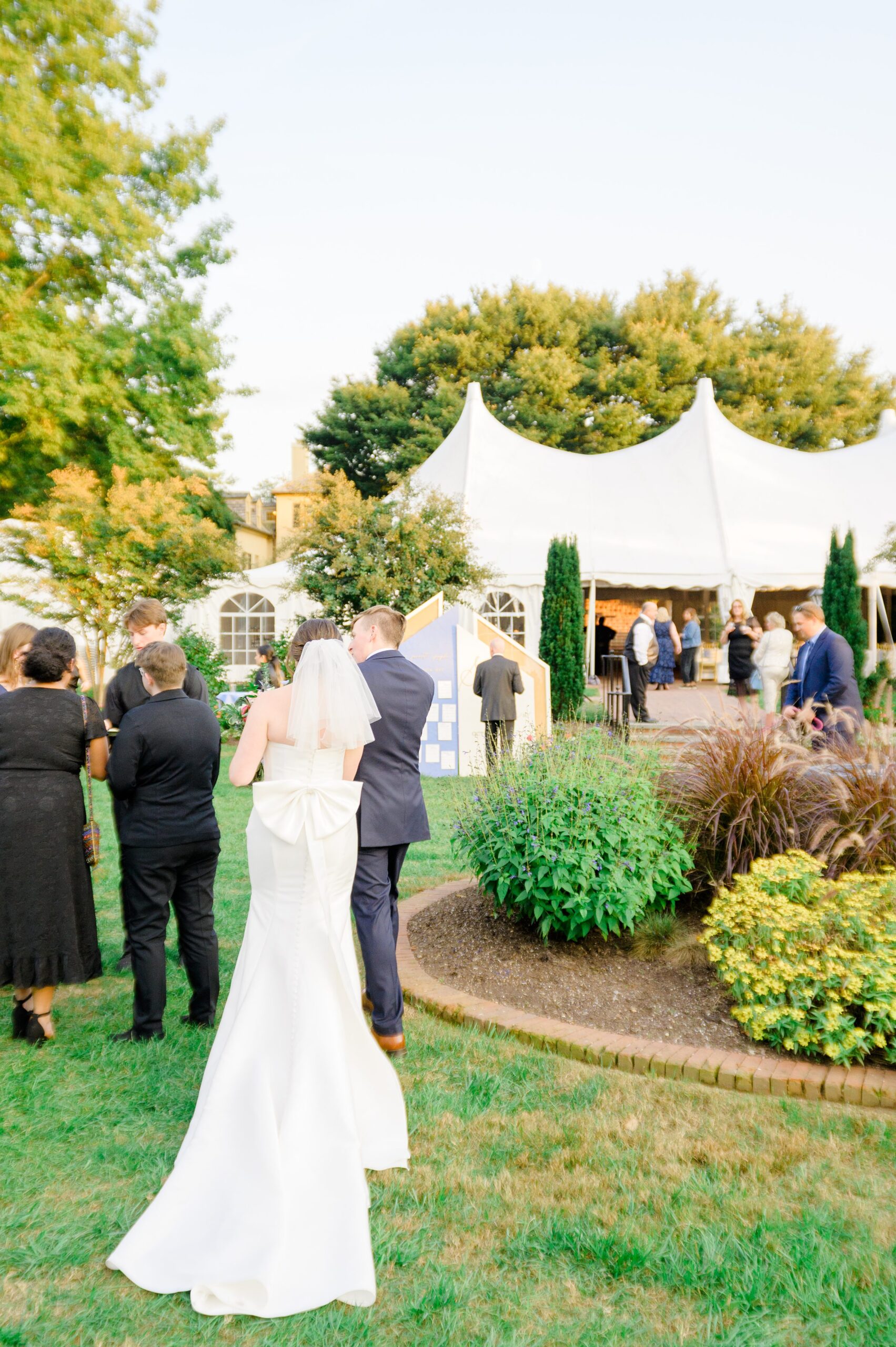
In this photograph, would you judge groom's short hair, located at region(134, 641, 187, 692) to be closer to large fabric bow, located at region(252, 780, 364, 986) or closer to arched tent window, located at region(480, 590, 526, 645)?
large fabric bow, located at region(252, 780, 364, 986)

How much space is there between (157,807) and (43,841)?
0.51 m

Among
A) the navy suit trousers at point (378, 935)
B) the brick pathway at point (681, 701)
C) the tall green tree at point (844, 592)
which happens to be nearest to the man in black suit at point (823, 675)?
the brick pathway at point (681, 701)

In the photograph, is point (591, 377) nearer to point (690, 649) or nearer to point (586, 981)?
point (690, 649)

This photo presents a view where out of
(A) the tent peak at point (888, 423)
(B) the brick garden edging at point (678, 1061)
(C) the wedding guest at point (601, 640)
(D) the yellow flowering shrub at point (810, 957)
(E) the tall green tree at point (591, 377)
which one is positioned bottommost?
(B) the brick garden edging at point (678, 1061)

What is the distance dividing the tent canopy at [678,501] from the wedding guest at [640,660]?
6.07 m

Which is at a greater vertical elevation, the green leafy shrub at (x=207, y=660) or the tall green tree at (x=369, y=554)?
the tall green tree at (x=369, y=554)

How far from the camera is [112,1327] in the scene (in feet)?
7.49

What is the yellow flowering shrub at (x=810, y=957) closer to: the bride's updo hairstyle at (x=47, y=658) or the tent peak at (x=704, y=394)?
the bride's updo hairstyle at (x=47, y=658)

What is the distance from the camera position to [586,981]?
4.44m

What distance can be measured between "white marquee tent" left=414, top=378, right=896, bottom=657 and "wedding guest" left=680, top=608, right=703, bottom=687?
107 cm

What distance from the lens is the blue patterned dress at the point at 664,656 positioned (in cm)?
1859

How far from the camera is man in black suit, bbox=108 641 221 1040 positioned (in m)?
4.00

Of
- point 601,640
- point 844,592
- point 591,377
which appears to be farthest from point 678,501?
point 591,377

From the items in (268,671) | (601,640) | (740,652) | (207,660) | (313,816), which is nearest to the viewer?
(313,816)
